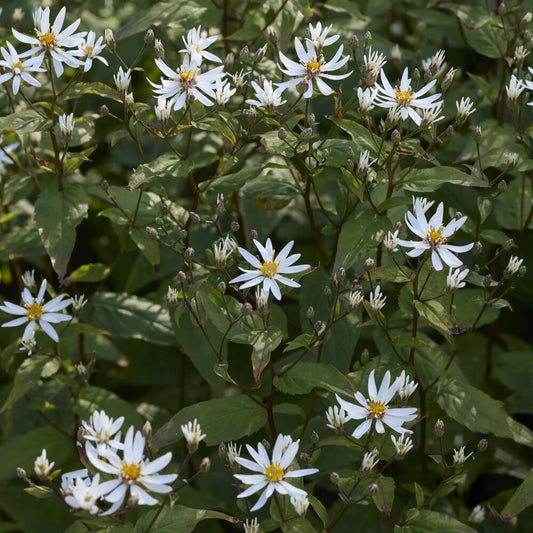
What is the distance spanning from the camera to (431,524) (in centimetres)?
177

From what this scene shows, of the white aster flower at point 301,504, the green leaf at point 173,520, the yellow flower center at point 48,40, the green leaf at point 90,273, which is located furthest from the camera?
the green leaf at point 90,273

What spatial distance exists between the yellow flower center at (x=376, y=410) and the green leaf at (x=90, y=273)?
1.11 meters

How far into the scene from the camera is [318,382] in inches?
70.5

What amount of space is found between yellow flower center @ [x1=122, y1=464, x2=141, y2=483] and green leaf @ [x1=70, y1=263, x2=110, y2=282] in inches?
40.3

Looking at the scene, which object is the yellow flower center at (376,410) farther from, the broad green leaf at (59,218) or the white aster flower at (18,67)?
the white aster flower at (18,67)

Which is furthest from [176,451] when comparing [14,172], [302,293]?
[14,172]

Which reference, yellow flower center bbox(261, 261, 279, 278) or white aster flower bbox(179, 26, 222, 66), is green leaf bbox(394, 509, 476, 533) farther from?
white aster flower bbox(179, 26, 222, 66)

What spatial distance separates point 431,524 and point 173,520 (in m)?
0.67

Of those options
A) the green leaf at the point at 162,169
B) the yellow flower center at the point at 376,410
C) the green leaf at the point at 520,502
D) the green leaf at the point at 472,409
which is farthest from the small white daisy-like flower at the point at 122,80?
the green leaf at the point at 520,502

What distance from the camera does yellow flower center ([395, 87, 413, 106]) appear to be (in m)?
1.93

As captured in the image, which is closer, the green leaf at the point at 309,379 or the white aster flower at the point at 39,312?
the green leaf at the point at 309,379

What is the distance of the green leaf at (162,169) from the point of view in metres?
1.92

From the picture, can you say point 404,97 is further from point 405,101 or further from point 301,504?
point 301,504

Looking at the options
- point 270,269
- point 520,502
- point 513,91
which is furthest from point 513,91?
point 520,502
